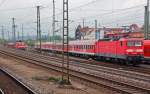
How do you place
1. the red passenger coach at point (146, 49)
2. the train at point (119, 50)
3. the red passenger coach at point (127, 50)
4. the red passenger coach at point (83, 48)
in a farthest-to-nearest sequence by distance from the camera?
the red passenger coach at point (83, 48) → the red passenger coach at point (146, 49) → the train at point (119, 50) → the red passenger coach at point (127, 50)

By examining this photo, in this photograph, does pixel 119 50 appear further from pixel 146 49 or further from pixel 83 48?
pixel 83 48

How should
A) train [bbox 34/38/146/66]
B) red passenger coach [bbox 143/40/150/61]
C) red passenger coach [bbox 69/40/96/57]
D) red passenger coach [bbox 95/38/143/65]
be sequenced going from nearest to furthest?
red passenger coach [bbox 95/38/143/65], train [bbox 34/38/146/66], red passenger coach [bbox 143/40/150/61], red passenger coach [bbox 69/40/96/57]

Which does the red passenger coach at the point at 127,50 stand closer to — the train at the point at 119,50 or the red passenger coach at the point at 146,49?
the train at the point at 119,50

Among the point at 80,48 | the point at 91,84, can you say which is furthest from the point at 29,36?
the point at 91,84

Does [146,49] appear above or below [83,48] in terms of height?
above

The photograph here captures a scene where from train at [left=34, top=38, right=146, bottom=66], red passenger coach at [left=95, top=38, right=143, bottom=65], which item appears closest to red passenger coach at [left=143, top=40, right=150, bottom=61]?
train at [left=34, top=38, right=146, bottom=66]

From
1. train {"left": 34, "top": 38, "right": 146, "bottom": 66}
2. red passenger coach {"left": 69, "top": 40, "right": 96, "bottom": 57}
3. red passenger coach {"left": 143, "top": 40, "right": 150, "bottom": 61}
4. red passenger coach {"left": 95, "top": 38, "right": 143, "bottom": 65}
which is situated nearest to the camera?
red passenger coach {"left": 95, "top": 38, "right": 143, "bottom": 65}

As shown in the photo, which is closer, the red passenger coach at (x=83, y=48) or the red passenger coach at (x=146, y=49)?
the red passenger coach at (x=146, y=49)

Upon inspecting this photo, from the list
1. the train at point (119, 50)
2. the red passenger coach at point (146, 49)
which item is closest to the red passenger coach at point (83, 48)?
the train at point (119, 50)

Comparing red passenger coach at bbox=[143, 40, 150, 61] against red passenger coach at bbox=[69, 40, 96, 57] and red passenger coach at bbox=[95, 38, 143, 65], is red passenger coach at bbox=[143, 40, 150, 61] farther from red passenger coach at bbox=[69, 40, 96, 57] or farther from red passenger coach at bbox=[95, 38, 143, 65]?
red passenger coach at bbox=[69, 40, 96, 57]

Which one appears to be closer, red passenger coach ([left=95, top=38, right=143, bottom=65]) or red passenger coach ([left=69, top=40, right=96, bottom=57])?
red passenger coach ([left=95, top=38, right=143, bottom=65])

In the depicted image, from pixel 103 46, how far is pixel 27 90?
91.5 feet

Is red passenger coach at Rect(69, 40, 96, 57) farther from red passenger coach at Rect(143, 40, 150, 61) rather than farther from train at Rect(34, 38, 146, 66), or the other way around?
red passenger coach at Rect(143, 40, 150, 61)

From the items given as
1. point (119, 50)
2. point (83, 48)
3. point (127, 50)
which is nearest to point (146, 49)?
point (119, 50)
